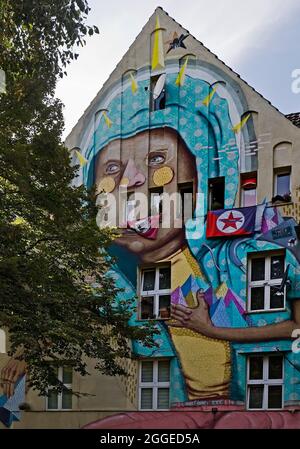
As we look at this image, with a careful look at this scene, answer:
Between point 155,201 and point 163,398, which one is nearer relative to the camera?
point 163,398

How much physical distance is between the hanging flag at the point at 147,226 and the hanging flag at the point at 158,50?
4835 mm

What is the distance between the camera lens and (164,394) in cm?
1928

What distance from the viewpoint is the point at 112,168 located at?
22.0 m

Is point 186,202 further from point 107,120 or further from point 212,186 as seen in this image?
point 107,120

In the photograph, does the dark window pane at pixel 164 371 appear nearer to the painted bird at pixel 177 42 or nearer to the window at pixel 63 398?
the window at pixel 63 398

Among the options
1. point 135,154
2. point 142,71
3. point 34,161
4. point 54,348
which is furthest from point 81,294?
point 142,71

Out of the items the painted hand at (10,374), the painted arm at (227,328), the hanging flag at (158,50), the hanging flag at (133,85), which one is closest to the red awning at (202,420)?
the painted arm at (227,328)

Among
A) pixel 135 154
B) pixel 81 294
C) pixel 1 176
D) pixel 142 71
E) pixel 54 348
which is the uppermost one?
pixel 142 71

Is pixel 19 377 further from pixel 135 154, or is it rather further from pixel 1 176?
pixel 1 176

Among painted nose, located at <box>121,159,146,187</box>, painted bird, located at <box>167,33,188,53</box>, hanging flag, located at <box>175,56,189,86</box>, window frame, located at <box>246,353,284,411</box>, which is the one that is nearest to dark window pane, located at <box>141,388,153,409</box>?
window frame, located at <box>246,353,284,411</box>

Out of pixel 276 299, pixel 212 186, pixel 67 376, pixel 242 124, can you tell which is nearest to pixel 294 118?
pixel 242 124

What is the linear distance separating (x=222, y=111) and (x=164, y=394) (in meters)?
8.09

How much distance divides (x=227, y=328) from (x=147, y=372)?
2880mm
